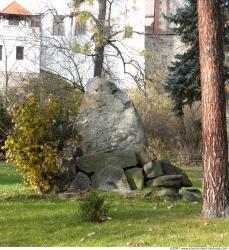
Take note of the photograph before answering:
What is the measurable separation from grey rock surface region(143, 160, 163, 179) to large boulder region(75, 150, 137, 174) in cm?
32

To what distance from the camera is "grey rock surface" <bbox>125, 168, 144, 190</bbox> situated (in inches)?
526

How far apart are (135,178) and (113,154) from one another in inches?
38.2

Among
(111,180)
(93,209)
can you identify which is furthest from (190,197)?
(93,209)

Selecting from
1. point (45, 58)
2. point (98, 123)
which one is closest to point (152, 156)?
point (98, 123)

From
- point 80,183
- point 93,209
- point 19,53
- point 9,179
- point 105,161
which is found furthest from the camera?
point 19,53

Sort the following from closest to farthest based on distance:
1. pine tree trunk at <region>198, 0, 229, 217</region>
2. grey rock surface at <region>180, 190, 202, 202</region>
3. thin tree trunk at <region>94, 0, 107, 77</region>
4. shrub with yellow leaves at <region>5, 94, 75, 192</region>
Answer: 1. pine tree trunk at <region>198, 0, 229, 217</region>
2. grey rock surface at <region>180, 190, 202, 202</region>
3. shrub with yellow leaves at <region>5, 94, 75, 192</region>
4. thin tree trunk at <region>94, 0, 107, 77</region>

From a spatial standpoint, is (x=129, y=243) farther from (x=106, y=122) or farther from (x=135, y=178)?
(x=106, y=122)

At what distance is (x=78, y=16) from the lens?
81.5 ft

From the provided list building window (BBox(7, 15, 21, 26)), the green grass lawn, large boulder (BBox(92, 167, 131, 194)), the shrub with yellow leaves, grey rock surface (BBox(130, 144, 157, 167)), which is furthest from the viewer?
building window (BBox(7, 15, 21, 26))

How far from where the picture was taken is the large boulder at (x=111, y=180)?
13.2 meters

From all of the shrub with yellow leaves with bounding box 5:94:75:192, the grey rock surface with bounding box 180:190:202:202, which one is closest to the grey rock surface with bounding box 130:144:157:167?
the grey rock surface with bounding box 180:190:202:202

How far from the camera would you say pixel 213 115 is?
31.7 ft

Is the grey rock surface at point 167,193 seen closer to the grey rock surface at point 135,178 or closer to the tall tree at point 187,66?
the grey rock surface at point 135,178

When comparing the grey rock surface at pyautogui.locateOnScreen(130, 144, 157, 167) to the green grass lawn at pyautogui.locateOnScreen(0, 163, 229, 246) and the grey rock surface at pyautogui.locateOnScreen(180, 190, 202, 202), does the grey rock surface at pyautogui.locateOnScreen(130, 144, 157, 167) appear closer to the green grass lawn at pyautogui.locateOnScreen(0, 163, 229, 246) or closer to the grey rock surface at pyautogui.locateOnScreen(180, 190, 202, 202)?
the grey rock surface at pyautogui.locateOnScreen(180, 190, 202, 202)
